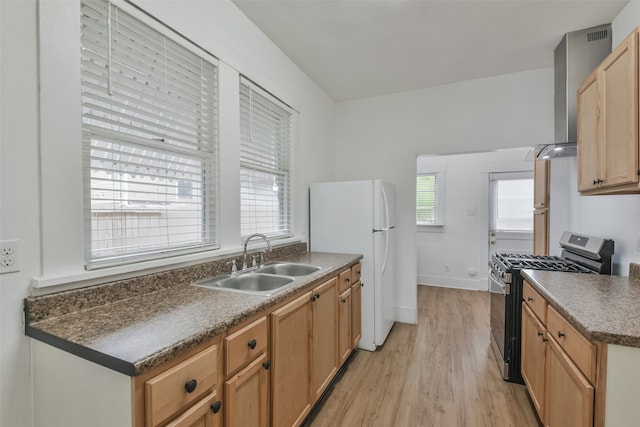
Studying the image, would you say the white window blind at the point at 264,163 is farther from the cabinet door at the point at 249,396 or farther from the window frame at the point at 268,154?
the cabinet door at the point at 249,396

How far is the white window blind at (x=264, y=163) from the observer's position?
2295mm

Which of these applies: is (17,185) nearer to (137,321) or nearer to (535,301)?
(137,321)

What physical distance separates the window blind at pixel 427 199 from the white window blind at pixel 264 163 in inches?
126

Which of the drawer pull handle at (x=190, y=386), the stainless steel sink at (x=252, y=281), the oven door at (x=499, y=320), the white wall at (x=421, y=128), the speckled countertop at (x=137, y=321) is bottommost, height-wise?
the oven door at (x=499, y=320)

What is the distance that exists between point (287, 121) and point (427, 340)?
262 centimetres

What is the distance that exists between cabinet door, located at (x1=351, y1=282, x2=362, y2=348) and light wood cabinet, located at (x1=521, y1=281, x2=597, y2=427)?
1.25 meters

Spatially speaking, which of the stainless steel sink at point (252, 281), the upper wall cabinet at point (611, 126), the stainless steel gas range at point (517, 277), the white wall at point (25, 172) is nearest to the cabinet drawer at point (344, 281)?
the stainless steel sink at point (252, 281)

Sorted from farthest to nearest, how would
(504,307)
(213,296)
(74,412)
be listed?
(504,307) → (213,296) → (74,412)

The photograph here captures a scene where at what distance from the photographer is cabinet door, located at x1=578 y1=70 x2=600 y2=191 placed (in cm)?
182

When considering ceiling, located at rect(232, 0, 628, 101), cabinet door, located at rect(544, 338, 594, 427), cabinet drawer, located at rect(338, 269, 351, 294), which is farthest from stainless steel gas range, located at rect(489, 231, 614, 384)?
ceiling, located at rect(232, 0, 628, 101)

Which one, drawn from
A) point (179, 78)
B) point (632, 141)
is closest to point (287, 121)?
point (179, 78)

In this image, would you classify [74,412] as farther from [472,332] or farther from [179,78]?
[472,332]

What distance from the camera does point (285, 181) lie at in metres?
2.85

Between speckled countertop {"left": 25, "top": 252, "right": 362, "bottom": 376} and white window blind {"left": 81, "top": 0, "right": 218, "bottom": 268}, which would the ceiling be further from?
speckled countertop {"left": 25, "top": 252, "right": 362, "bottom": 376}
